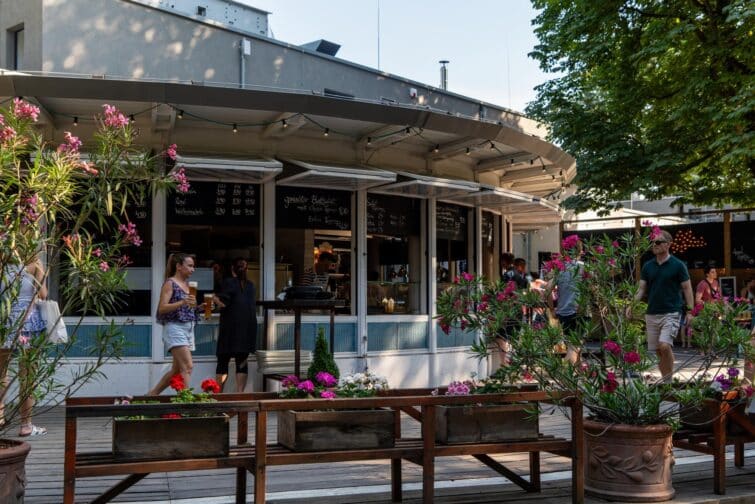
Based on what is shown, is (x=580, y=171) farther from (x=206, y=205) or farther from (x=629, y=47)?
(x=206, y=205)

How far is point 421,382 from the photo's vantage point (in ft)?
38.7

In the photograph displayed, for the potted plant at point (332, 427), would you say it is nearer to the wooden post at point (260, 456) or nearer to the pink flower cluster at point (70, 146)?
the wooden post at point (260, 456)

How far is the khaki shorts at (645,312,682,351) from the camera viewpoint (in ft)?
28.3

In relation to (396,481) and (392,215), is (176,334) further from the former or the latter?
(392,215)

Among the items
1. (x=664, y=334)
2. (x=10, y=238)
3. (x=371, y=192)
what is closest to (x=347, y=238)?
(x=371, y=192)

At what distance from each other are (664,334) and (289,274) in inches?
180

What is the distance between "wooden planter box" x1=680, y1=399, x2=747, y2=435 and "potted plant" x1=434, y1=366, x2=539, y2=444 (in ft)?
4.25

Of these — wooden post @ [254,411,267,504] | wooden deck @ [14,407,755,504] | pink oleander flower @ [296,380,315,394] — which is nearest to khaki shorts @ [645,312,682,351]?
wooden deck @ [14,407,755,504]

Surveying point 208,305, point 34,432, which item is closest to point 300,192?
point 208,305

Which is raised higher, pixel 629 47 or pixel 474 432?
pixel 629 47

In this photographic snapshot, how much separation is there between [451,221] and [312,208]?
8.29 feet

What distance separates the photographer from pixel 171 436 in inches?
201

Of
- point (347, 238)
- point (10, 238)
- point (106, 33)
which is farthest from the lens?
point (106, 33)

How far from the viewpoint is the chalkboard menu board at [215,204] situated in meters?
10.5
